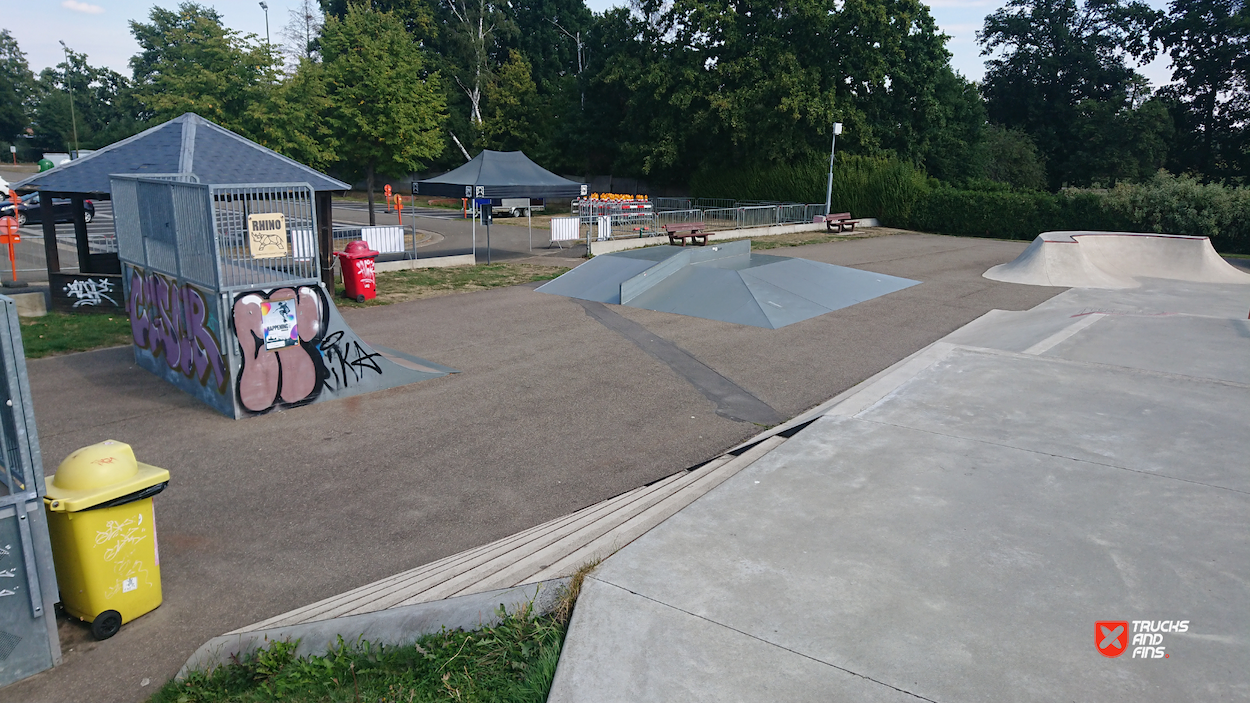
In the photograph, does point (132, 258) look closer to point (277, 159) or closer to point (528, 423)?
point (277, 159)

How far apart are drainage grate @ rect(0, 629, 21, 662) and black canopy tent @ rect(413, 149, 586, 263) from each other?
19599 mm

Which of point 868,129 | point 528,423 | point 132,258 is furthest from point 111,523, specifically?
point 868,129

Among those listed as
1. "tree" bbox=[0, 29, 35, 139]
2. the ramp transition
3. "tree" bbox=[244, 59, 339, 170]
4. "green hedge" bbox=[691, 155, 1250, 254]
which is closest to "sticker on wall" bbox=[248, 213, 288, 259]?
"tree" bbox=[244, 59, 339, 170]

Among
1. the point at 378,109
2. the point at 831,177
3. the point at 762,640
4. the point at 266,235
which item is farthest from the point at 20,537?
the point at 831,177

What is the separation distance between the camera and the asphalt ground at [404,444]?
5.58 meters

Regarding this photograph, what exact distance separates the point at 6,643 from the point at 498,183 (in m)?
20.2

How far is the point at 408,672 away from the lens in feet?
13.4

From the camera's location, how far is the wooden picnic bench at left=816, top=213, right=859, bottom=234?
3503 cm

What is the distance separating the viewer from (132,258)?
11.3m

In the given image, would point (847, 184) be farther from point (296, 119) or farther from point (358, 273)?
point (358, 273)

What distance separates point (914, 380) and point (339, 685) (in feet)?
25.8

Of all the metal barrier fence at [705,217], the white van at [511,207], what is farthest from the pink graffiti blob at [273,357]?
the white van at [511,207]

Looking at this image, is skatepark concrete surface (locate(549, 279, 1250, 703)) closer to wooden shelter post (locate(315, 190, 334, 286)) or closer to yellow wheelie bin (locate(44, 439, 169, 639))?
yellow wheelie bin (locate(44, 439, 169, 639))

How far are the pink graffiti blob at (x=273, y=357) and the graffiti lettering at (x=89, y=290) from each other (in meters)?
8.21
